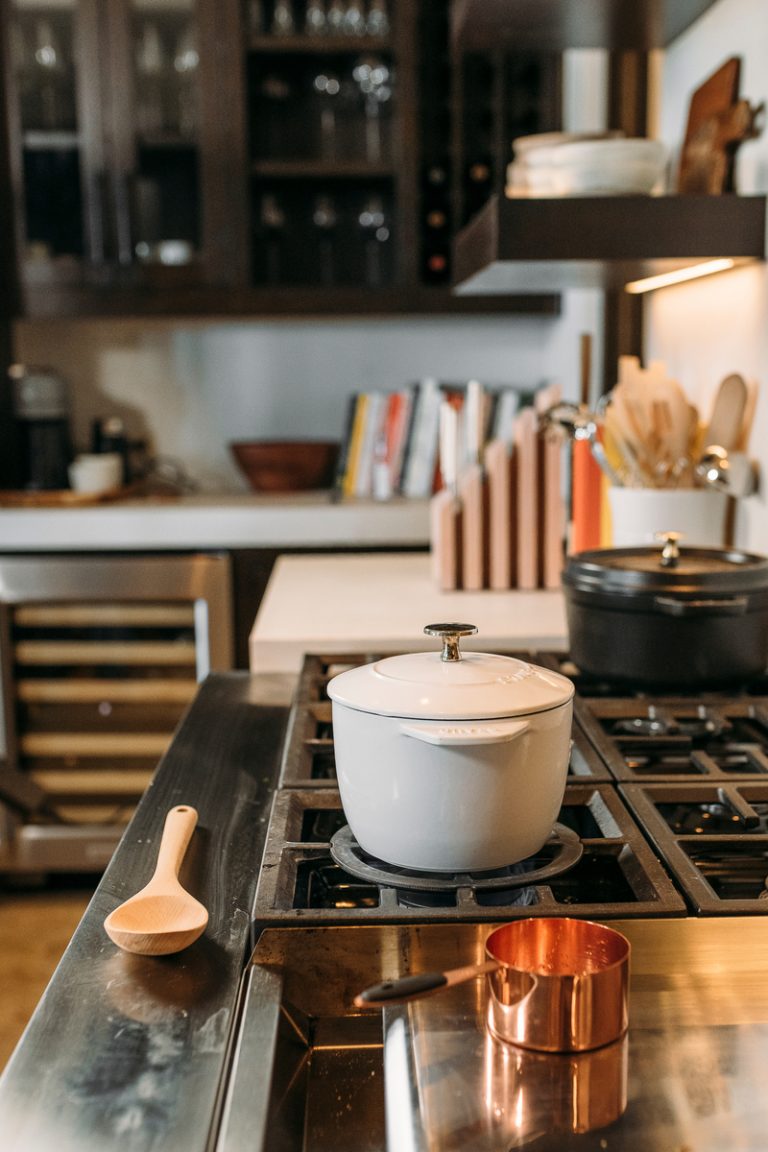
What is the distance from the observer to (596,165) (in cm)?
158

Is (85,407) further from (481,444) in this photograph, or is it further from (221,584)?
(481,444)

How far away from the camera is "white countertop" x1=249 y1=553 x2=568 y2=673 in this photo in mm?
1513

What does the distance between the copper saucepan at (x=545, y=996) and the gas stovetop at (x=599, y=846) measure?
63 mm

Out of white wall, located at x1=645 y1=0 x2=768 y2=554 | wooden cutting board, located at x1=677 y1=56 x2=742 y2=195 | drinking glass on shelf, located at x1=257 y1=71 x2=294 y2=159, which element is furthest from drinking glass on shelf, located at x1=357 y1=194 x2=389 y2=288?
wooden cutting board, located at x1=677 y1=56 x2=742 y2=195

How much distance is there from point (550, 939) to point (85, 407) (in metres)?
3.01

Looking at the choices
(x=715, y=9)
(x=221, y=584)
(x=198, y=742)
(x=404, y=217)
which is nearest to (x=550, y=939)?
(x=198, y=742)

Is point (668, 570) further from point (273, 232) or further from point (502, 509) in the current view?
point (273, 232)

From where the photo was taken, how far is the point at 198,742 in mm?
1158

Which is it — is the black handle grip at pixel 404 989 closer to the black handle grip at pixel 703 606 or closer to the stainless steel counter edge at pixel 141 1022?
the stainless steel counter edge at pixel 141 1022

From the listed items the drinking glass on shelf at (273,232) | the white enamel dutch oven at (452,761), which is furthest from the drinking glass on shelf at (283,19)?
the white enamel dutch oven at (452,761)

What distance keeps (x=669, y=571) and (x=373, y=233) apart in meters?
2.20

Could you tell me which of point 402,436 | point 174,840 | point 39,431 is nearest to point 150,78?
point 39,431

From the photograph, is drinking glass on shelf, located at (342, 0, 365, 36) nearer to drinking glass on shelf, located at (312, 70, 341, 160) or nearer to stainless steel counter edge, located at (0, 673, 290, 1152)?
drinking glass on shelf, located at (312, 70, 341, 160)

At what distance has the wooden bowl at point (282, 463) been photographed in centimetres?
320
